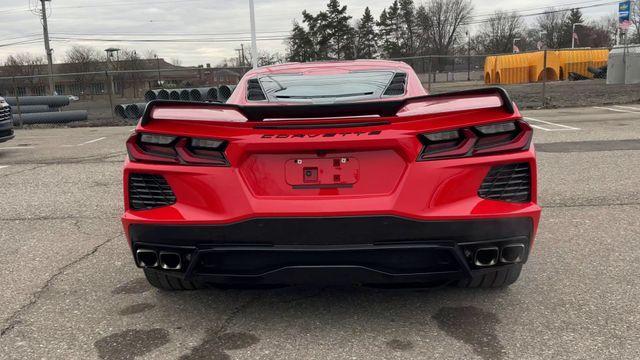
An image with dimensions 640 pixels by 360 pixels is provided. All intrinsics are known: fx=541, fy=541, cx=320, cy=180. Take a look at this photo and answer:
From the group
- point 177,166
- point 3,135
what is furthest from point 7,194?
point 177,166

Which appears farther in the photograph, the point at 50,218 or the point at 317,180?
the point at 50,218

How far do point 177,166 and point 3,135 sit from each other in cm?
857

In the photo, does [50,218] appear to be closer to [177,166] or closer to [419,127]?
[177,166]

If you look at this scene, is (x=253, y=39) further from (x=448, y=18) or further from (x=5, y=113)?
(x=448, y=18)

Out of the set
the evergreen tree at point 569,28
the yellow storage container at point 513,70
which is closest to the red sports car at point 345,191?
the yellow storage container at point 513,70

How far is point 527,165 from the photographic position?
2715mm

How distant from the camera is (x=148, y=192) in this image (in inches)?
112

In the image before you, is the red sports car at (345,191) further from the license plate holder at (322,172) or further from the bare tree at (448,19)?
the bare tree at (448,19)

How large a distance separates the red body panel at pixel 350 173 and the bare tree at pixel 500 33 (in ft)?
280

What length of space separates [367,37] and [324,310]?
79.3 meters

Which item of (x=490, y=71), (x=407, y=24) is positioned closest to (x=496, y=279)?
(x=490, y=71)

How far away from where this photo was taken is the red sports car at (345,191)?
2584 millimetres

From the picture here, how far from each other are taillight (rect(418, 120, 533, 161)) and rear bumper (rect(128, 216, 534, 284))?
13.3 inches

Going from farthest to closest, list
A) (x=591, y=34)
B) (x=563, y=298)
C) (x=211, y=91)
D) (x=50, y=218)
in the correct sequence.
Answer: (x=591, y=34) → (x=211, y=91) → (x=50, y=218) → (x=563, y=298)
